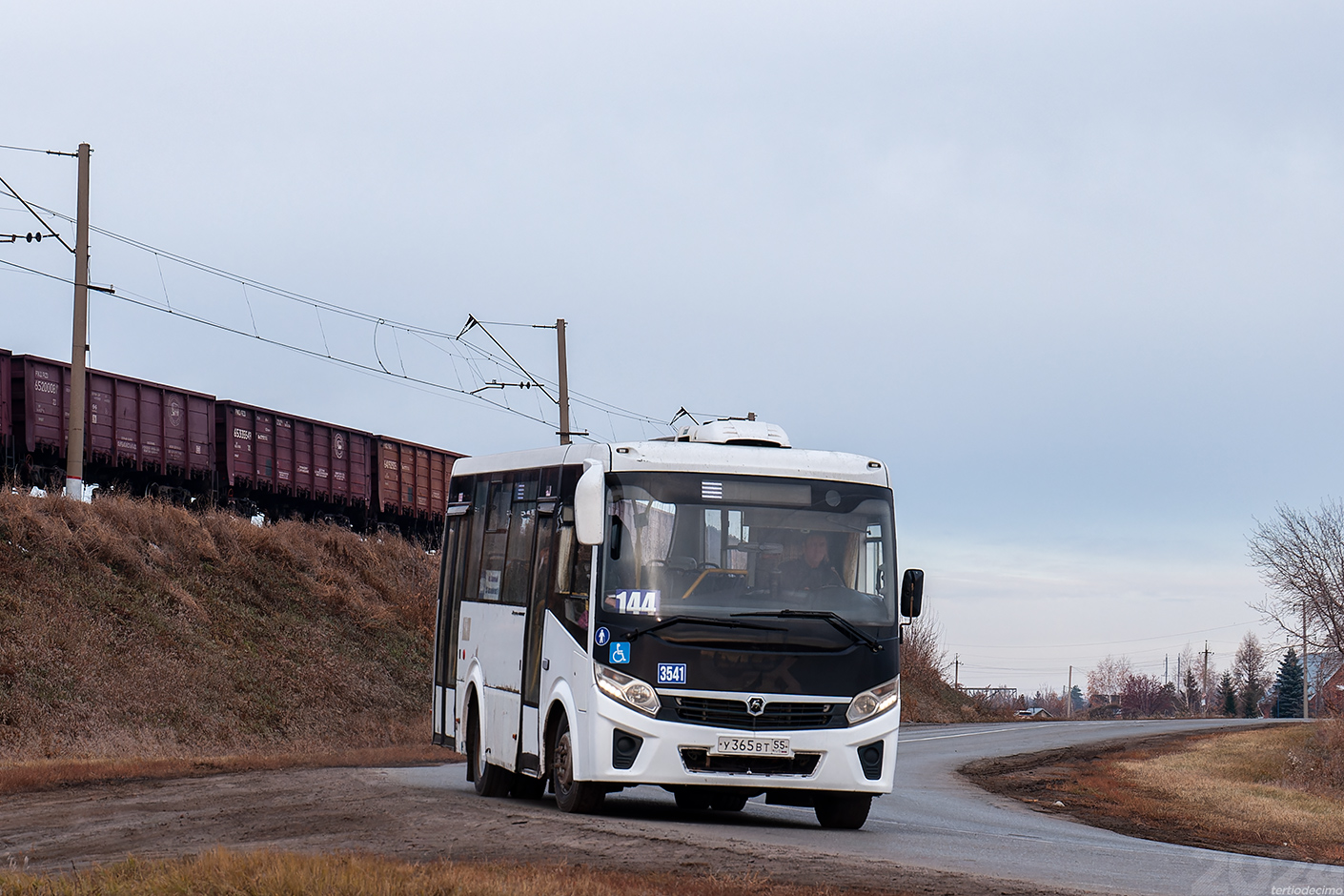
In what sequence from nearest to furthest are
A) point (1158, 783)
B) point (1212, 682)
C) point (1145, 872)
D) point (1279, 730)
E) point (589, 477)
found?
point (1145, 872) → point (589, 477) → point (1158, 783) → point (1279, 730) → point (1212, 682)

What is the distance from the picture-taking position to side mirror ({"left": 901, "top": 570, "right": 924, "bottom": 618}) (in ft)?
40.7

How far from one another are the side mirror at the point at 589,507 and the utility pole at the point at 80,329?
54.7 ft

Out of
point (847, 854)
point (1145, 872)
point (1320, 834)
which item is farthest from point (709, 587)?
point (1320, 834)

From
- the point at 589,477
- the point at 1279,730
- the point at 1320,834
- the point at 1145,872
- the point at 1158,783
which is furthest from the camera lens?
the point at 1279,730

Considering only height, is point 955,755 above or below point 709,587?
below

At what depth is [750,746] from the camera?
460 inches

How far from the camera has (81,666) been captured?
936 inches

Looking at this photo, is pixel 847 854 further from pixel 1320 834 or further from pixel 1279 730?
pixel 1279 730

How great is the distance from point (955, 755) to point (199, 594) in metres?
15.7

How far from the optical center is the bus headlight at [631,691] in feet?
38.0

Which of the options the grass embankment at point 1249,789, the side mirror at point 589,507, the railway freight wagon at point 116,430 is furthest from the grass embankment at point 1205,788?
the railway freight wagon at point 116,430

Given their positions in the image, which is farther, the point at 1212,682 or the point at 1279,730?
the point at 1212,682

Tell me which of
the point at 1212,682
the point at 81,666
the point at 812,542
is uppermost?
the point at 812,542

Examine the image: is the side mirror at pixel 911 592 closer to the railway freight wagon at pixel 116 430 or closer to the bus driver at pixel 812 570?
the bus driver at pixel 812 570
